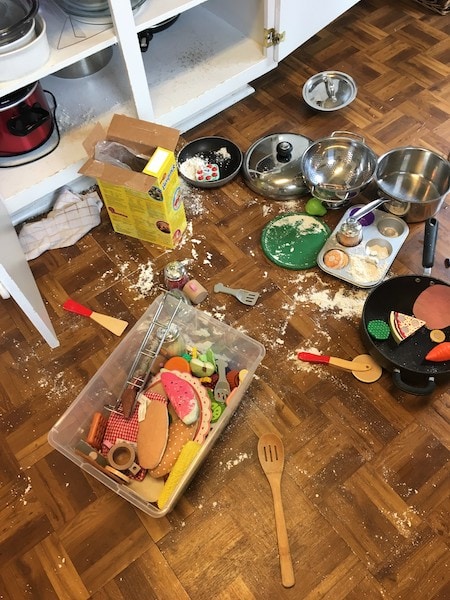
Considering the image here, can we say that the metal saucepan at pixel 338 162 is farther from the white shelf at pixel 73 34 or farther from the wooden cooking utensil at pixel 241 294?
the white shelf at pixel 73 34

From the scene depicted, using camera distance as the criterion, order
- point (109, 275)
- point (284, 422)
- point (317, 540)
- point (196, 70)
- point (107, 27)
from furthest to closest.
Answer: point (196, 70) → point (109, 275) → point (107, 27) → point (284, 422) → point (317, 540)

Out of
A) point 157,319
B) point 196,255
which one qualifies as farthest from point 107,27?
point 157,319

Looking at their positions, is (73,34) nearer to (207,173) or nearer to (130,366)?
(207,173)

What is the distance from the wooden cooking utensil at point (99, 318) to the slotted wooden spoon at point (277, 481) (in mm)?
418

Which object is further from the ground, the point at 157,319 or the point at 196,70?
the point at 196,70

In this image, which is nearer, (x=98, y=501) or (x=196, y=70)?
(x=98, y=501)

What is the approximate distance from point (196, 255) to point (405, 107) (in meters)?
0.83

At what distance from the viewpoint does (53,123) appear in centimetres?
143

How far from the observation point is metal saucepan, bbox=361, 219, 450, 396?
3.63ft

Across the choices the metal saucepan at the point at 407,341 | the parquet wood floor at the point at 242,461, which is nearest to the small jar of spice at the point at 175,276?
the parquet wood floor at the point at 242,461

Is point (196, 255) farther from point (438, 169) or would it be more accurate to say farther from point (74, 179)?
point (438, 169)

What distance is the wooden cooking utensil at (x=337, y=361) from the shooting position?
1.17 m

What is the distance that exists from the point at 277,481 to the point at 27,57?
1006 mm

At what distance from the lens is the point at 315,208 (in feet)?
4.61
